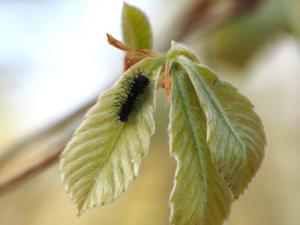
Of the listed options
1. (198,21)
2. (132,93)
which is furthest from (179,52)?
→ (198,21)

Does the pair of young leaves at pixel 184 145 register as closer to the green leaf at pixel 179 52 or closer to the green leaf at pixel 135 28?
the green leaf at pixel 179 52

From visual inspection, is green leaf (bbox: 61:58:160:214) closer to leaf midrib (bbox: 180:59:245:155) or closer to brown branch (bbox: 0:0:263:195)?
leaf midrib (bbox: 180:59:245:155)

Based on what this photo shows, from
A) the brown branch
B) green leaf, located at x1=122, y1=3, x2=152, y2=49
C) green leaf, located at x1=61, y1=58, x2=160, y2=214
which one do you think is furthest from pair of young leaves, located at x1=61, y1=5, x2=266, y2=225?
the brown branch

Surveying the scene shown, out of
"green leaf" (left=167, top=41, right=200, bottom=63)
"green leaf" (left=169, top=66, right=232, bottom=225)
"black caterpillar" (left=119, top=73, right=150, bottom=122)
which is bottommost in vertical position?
"green leaf" (left=169, top=66, right=232, bottom=225)

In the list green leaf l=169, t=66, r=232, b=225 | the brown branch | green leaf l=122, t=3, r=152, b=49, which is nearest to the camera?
green leaf l=169, t=66, r=232, b=225

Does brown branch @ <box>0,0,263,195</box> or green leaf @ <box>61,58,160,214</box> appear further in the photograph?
brown branch @ <box>0,0,263,195</box>

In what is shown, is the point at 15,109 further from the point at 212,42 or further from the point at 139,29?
the point at 139,29

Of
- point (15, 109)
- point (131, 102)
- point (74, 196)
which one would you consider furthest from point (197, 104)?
point (15, 109)
